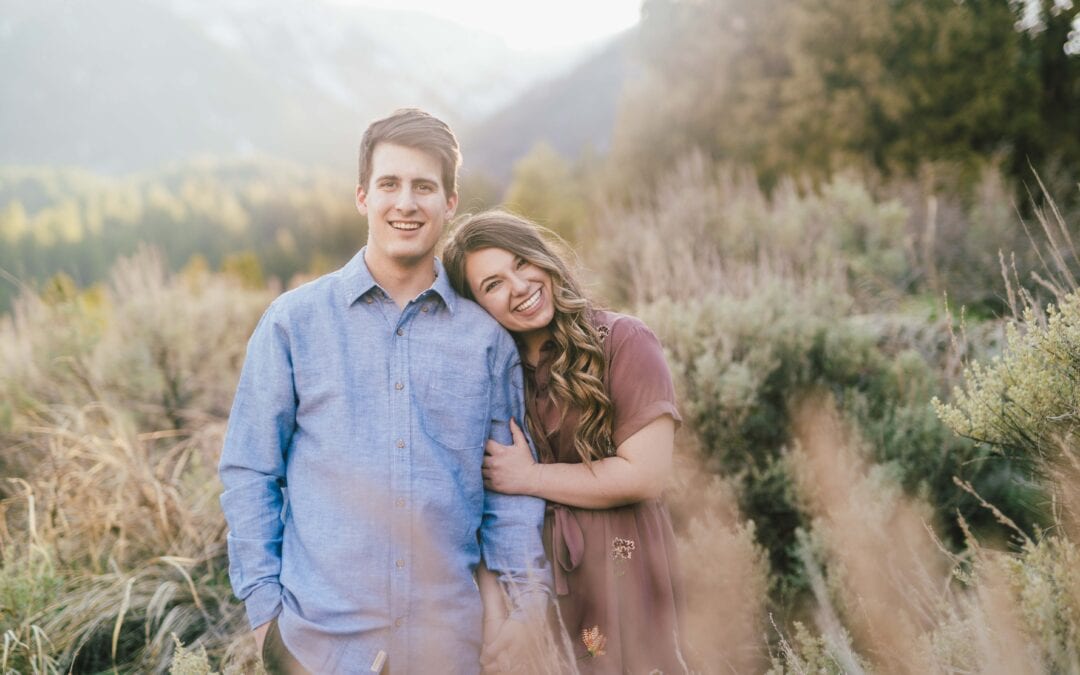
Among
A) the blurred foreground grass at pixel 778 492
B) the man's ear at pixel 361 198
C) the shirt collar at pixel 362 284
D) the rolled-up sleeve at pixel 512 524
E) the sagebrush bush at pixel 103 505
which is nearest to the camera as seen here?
the blurred foreground grass at pixel 778 492

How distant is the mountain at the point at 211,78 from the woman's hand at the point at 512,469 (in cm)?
11396

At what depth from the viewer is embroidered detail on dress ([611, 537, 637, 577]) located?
2.39m

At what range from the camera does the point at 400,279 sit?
8.11 ft

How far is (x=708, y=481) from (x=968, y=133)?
11913 millimetres

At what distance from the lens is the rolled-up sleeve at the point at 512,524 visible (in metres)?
2.28

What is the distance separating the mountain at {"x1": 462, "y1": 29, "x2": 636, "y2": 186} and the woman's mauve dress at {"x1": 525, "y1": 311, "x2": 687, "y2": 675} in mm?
75943

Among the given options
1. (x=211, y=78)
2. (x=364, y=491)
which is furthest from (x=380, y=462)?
(x=211, y=78)

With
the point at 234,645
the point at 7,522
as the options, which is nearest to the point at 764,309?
the point at 234,645

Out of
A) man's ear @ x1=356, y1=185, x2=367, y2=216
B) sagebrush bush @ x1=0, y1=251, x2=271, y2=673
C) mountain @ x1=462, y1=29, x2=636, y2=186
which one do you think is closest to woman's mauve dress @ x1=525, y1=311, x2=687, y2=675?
man's ear @ x1=356, y1=185, x2=367, y2=216

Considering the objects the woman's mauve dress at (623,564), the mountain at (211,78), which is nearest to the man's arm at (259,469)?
the woman's mauve dress at (623,564)

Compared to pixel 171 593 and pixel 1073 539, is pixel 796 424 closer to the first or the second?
pixel 1073 539

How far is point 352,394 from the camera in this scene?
2289mm

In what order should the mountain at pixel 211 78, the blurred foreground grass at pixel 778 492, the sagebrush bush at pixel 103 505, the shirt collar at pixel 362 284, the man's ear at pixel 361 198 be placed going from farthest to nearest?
the mountain at pixel 211 78
the sagebrush bush at pixel 103 505
the man's ear at pixel 361 198
the shirt collar at pixel 362 284
the blurred foreground grass at pixel 778 492

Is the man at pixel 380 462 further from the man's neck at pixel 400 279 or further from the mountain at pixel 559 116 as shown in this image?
the mountain at pixel 559 116
